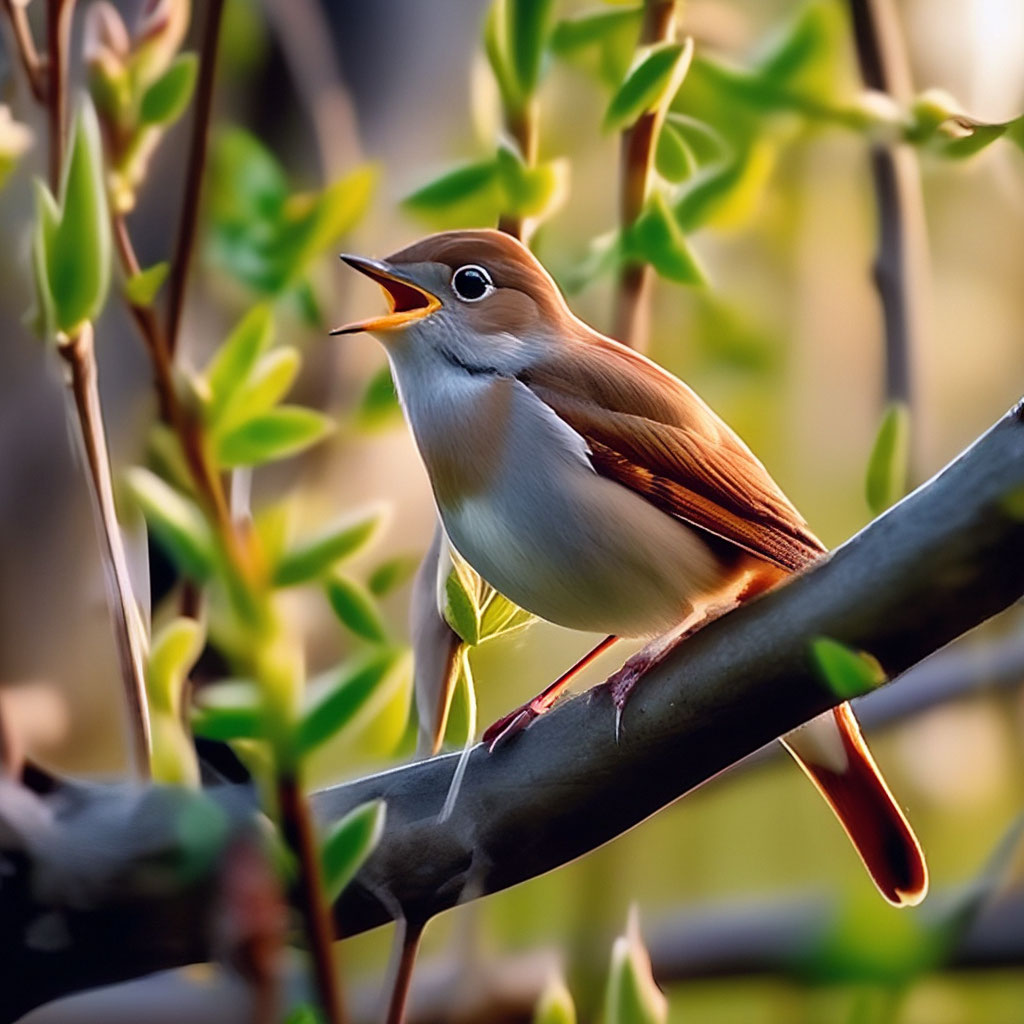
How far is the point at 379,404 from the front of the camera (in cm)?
46

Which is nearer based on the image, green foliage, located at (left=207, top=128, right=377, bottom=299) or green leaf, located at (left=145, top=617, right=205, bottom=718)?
green leaf, located at (left=145, top=617, right=205, bottom=718)

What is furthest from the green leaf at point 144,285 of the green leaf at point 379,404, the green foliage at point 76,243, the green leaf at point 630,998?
the green leaf at point 630,998

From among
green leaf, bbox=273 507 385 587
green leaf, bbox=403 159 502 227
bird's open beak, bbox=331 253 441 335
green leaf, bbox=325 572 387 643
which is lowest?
green leaf, bbox=325 572 387 643

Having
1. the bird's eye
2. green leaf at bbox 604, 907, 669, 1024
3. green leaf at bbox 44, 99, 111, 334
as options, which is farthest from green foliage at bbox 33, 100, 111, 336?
green leaf at bbox 604, 907, 669, 1024

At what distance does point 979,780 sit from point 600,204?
1.21ft

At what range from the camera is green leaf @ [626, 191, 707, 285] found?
1.29 ft

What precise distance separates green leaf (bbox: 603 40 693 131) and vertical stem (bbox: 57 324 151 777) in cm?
16

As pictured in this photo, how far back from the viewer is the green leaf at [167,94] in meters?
0.38

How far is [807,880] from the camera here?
0.70 metres

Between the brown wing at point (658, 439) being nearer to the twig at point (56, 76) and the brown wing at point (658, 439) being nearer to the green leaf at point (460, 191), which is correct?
the green leaf at point (460, 191)

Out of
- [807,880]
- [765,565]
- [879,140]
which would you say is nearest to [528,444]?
[765,565]

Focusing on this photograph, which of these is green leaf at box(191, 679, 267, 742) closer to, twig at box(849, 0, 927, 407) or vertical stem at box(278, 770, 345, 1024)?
vertical stem at box(278, 770, 345, 1024)

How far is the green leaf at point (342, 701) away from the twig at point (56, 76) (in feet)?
0.66

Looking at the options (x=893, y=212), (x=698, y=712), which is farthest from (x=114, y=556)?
(x=893, y=212)
